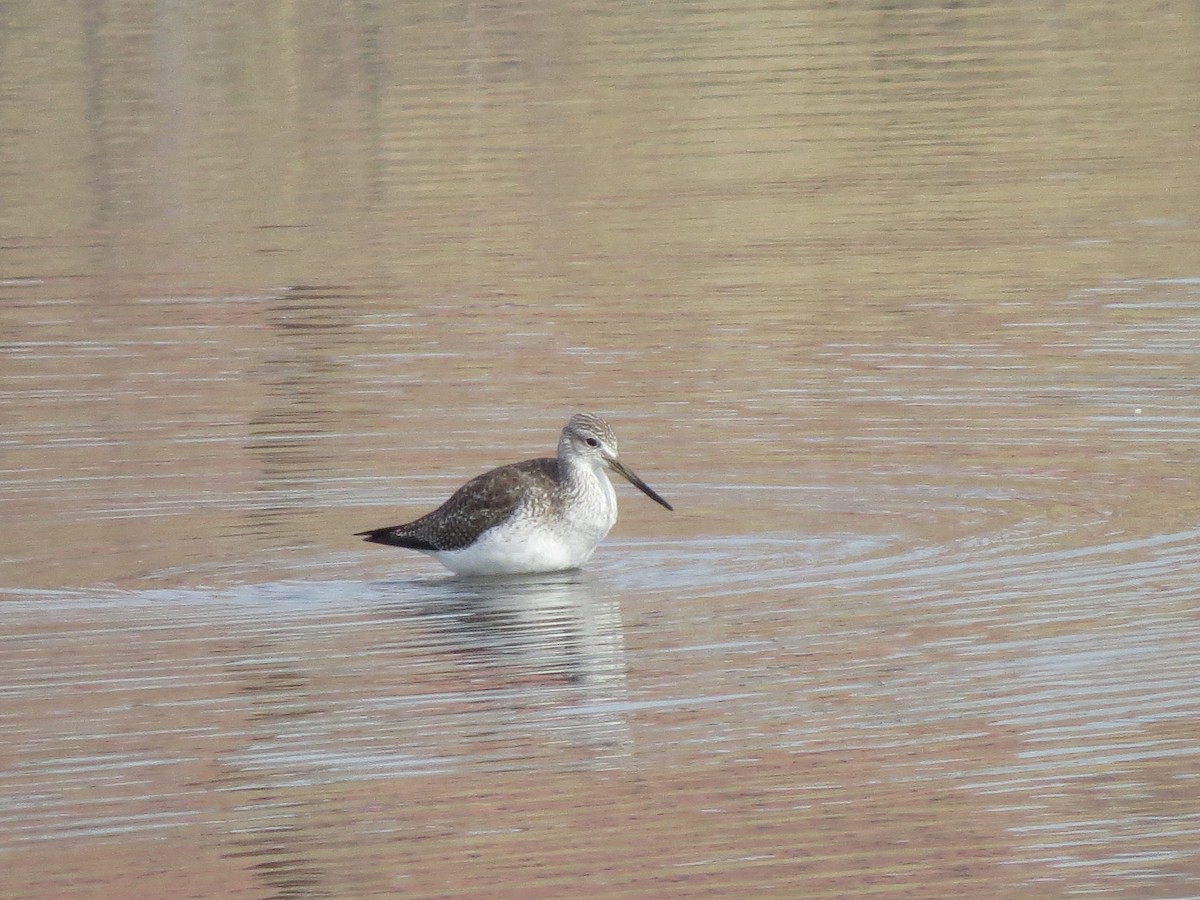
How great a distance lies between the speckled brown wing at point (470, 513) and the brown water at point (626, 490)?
242 mm

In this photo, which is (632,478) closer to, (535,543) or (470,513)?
(535,543)

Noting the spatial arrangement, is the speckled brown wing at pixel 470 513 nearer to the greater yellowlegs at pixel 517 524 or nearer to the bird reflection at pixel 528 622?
the greater yellowlegs at pixel 517 524

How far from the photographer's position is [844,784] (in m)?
8.80

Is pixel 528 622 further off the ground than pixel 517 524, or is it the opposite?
pixel 517 524

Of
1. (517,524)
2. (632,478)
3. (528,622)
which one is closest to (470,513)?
(517,524)

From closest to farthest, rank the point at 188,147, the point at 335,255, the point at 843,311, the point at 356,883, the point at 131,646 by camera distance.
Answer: the point at 356,883 < the point at 131,646 < the point at 843,311 < the point at 335,255 < the point at 188,147

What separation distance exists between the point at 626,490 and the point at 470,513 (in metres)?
2.39

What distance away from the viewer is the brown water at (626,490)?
859 cm

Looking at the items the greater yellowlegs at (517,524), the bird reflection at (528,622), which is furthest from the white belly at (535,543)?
the bird reflection at (528,622)

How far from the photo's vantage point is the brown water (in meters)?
8.59

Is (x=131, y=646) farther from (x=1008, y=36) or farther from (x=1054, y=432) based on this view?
(x=1008, y=36)

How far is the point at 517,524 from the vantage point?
1231 centimetres

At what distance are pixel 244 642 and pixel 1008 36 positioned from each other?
950 inches

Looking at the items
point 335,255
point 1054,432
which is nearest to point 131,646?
point 1054,432
